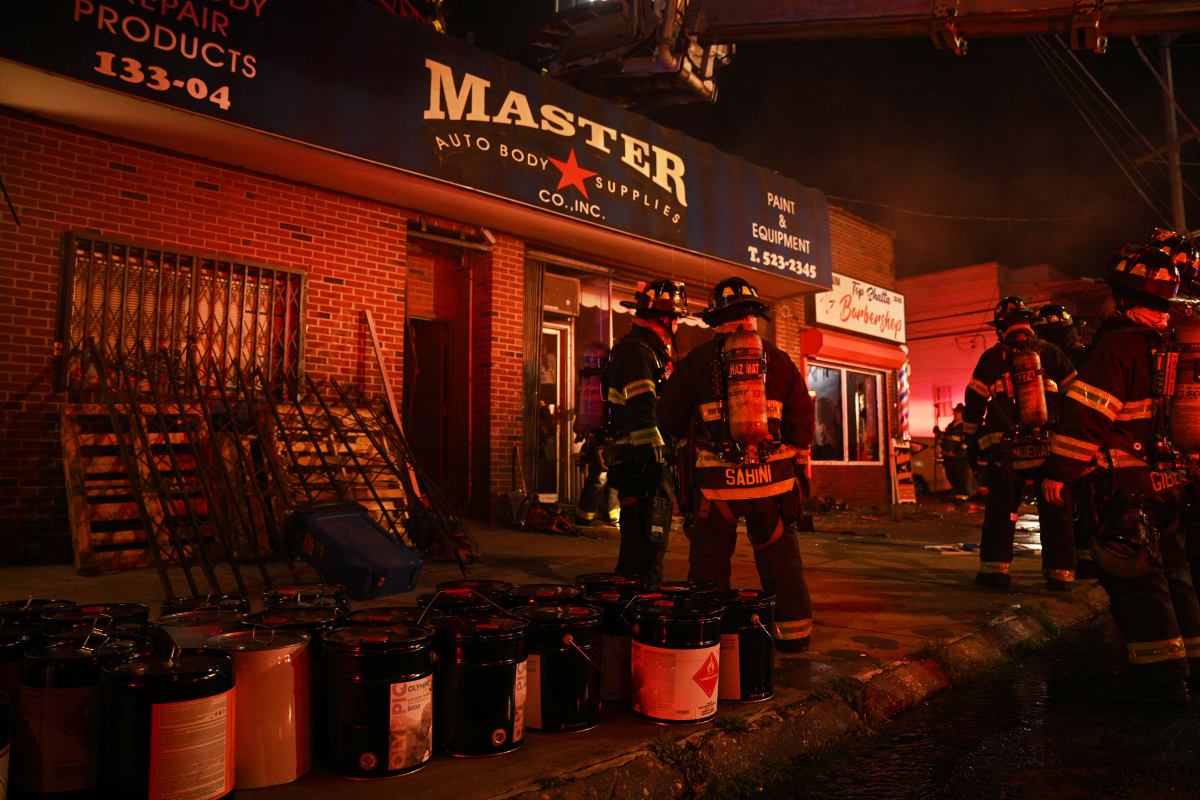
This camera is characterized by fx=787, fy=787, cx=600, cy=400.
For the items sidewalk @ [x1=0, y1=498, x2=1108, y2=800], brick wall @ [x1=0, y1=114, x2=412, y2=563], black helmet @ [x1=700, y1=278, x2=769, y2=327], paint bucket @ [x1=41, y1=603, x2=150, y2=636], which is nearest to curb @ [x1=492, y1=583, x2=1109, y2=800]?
sidewalk @ [x1=0, y1=498, x2=1108, y2=800]

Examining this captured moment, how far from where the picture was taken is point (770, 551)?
4.34 m

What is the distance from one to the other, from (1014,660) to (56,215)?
8089mm

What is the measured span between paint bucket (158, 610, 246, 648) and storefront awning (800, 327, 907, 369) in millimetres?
12283

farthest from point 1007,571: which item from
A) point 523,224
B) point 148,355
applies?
point 148,355

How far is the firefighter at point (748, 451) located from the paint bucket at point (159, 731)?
8.94 feet

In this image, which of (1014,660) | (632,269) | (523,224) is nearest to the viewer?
(1014,660)

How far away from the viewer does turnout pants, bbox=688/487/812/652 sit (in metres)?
4.26

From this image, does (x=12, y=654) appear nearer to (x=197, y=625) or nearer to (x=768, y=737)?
(x=197, y=625)

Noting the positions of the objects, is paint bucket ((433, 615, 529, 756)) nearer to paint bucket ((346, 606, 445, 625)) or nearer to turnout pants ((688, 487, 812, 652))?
paint bucket ((346, 606, 445, 625))

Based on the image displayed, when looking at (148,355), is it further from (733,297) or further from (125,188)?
(733,297)

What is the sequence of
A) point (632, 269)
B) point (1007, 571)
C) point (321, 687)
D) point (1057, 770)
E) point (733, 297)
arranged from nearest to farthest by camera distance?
point (321, 687) < point (1057, 770) < point (733, 297) < point (1007, 571) < point (632, 269)

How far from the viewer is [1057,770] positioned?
3.04 meters

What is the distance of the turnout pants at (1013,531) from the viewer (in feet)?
20.8

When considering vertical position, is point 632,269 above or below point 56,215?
above
